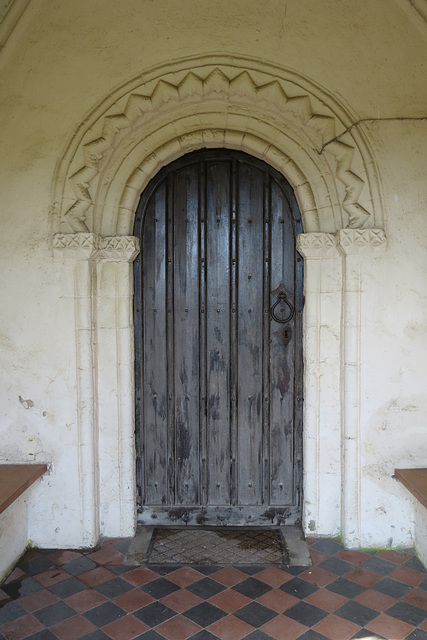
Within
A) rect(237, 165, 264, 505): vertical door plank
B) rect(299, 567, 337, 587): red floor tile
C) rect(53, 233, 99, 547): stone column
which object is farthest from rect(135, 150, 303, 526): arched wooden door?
rect(299, 567, 337, 587): red floor tile

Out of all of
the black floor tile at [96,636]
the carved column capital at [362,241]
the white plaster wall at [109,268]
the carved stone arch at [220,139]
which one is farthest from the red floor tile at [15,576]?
the carved column capital at [362,241]

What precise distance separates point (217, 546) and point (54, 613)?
1.14 meters

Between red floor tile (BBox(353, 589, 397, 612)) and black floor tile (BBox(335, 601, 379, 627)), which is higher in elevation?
red floor tile (BBox(353, 589, 397, 612))

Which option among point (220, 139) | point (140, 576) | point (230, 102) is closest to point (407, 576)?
point (140, 576)

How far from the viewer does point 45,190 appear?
11.6ft

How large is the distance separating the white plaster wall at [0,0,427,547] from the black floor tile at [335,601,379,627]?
0.70 meters

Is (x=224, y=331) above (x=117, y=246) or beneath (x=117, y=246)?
beneath

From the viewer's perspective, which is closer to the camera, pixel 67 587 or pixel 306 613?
pixel 306 613

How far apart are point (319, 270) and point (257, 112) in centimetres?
114

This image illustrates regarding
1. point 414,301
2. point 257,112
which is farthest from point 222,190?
point 414,301

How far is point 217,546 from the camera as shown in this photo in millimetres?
3582

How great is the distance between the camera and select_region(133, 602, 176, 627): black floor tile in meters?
2.79

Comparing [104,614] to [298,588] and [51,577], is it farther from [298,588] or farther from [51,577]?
[298,588]

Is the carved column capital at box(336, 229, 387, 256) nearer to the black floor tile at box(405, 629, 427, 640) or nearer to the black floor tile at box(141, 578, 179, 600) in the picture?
the black floor tile at box(405, 629, 427, 640)
